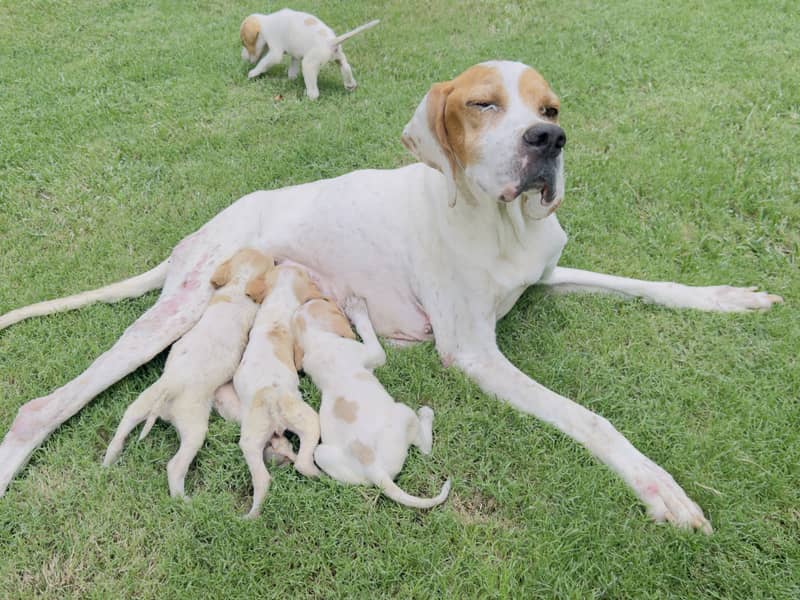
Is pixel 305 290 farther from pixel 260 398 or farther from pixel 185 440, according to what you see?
pixel 185 440

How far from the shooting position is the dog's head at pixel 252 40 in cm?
632

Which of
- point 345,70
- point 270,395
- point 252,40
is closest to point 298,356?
point 270,395

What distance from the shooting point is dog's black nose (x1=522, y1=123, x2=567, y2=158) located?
2447mm

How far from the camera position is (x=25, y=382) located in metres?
3.19

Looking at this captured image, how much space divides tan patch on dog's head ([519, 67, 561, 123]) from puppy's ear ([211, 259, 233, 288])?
176cm

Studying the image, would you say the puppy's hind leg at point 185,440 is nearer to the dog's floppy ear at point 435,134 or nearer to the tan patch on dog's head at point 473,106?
the dog's floppy ear at point 435,134

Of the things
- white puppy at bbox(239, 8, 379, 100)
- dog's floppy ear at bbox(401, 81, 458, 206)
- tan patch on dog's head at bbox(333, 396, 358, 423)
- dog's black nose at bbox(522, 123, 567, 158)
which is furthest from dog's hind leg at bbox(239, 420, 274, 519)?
white puppy at bbox(239, 8, 379, 100)

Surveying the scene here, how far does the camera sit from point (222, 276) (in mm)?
3322

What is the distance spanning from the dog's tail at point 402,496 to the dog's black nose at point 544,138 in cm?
143

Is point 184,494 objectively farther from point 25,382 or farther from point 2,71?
point 2,71

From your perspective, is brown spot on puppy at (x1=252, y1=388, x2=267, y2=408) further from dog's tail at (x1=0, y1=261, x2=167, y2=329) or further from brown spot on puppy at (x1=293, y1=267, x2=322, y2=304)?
dog's tail at (x1=0, y1=261, x2=167, y2=329)

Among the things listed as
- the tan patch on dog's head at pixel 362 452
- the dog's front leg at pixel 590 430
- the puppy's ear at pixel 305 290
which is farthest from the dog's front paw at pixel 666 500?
the puppy's ear at pixel 305 290

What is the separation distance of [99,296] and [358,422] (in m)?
1.99

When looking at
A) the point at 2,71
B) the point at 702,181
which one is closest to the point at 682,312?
the point at 702,181
